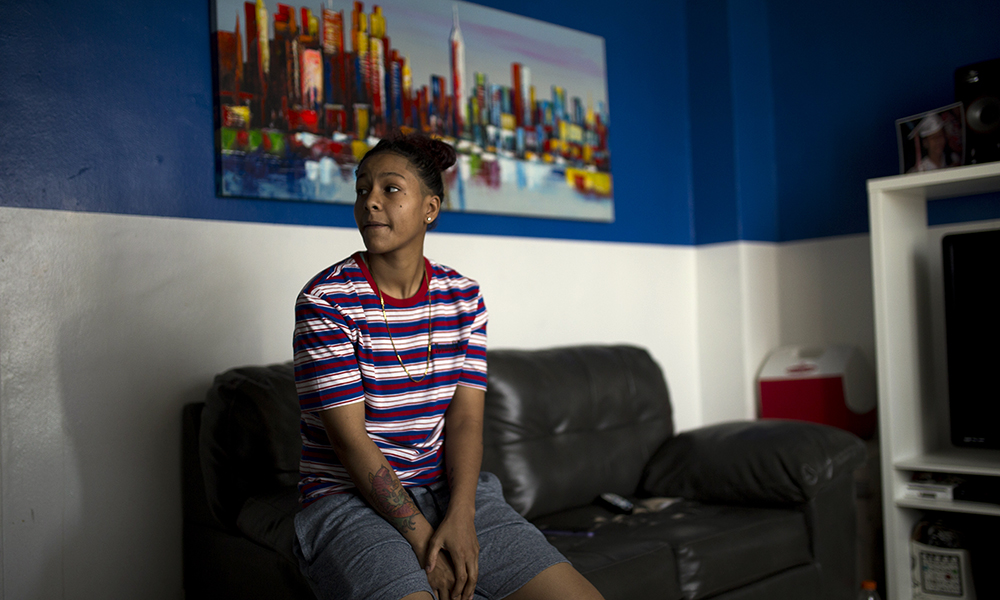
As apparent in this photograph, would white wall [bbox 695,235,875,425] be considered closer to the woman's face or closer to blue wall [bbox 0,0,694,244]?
blue wall [bbox 0,0,694,244]

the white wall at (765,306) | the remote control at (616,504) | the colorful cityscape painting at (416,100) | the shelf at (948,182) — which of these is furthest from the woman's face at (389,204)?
the white wall at (765,306)

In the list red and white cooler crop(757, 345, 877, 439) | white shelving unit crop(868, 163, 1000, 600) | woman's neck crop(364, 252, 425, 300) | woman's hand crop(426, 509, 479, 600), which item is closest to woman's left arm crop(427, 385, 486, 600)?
woman's hand crop(426, 509, 479, 600)

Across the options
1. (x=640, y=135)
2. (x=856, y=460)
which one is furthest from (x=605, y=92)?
(x=856, y=460)

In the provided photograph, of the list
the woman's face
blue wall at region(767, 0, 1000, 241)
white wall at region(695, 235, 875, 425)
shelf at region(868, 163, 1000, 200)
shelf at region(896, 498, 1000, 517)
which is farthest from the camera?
white wall at region(695, 235, 875, 425)

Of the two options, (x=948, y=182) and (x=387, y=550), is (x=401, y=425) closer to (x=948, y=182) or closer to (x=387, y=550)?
(x=387, y=550)

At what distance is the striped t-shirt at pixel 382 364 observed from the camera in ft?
4.62

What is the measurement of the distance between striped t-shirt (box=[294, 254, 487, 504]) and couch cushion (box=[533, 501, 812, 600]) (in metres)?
0.50

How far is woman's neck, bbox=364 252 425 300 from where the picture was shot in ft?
5.04

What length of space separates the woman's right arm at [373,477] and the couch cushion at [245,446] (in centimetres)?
49

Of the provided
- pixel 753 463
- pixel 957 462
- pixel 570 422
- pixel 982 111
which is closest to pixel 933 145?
pixel 982 111

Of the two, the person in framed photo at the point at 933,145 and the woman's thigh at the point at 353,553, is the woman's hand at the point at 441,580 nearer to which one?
the woman's thigh at the point at 353,553

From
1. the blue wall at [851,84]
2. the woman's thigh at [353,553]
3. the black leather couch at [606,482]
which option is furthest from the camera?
the blue wall at [851,84]

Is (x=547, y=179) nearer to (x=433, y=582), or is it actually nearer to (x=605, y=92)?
(x=605, y=92)

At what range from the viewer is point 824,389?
3.05 metres
